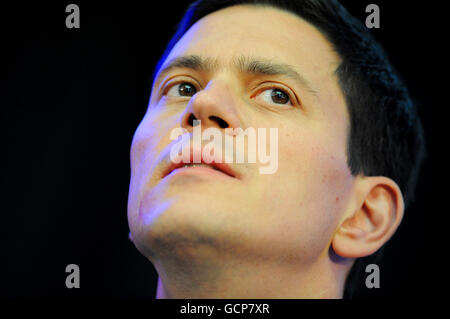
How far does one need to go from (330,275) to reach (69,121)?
4.67 ft

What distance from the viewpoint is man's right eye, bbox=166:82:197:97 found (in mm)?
1516

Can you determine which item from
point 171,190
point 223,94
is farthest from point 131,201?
point 223,94

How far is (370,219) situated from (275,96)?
21.8 inches

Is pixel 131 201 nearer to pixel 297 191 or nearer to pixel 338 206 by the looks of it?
pixel 297 191

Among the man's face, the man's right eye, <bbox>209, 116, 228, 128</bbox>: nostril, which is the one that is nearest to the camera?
the man's face

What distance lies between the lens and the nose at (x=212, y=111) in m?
1.22

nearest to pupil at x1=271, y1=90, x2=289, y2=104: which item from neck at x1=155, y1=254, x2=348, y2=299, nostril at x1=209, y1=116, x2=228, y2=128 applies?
nostril at x1=209, y1=116, x2=228, y2=128

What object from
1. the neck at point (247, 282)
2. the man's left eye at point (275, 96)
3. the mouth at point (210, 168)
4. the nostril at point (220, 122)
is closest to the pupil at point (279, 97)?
the man's left eye at point (275, 96)

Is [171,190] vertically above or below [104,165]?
below

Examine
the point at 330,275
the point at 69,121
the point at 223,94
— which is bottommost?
the point at 330,275

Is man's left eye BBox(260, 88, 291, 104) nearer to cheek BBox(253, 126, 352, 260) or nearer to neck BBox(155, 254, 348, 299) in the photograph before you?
cheek BBox(253, 126, 352, 260)

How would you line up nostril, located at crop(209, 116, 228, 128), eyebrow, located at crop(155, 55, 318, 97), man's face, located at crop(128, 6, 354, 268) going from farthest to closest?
eyebrow, located at crop(155, 55, 318, 97) < nostril, located at crop(209, 116, 228, 128) < man's face, located at crop(128, 6, 354, 268)

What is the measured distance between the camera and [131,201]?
52.9 inches

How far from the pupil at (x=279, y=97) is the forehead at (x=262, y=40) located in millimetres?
106
